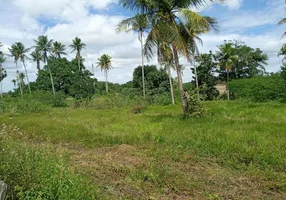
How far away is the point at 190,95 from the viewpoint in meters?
12.1

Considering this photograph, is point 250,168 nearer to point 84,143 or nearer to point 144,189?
point 144,189

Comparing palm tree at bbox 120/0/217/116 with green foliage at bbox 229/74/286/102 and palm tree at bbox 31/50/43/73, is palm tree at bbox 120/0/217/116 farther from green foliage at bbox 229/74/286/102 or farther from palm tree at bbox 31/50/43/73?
palm tree at bbox 31/50/43/73

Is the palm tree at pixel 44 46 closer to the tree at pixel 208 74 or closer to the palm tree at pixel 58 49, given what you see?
the palm tree at pixel 58 49

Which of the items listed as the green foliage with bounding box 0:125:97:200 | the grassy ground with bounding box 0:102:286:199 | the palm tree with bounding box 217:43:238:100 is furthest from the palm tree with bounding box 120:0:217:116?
the palm tree with bounding box 217:43:238:100

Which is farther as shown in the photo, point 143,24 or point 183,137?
point 143,24

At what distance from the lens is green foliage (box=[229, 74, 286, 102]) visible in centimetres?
2250

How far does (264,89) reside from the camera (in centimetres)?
2386

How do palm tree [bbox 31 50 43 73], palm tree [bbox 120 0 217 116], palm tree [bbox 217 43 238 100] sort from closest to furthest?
palm tree [bbox 120 0 217 116] < palm tree [bbox 217 43 238 100] < palm tree [bbox 31 50 43 73]

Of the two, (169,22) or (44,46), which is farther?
(44,46)

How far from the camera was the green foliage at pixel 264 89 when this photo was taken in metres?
22.5

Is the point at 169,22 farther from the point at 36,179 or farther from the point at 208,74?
the point at 208,74

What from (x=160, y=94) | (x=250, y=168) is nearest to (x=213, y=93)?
(x=160, y=94)

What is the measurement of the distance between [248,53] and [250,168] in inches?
1310

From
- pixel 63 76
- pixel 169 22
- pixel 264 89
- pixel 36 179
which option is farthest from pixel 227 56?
pixel 36 179
